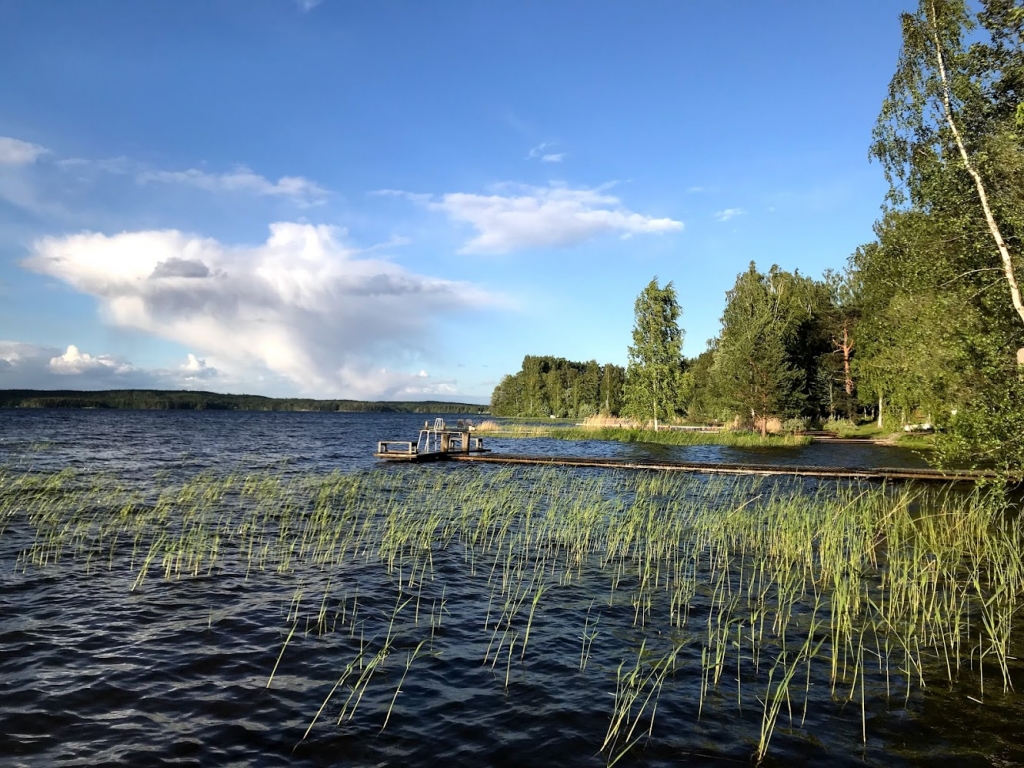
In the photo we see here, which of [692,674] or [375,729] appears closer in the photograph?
[375,729]

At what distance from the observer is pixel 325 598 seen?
10914mm

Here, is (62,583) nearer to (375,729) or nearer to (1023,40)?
(375,729)

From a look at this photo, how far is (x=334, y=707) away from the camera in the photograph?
738cm

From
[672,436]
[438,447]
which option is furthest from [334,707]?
[672,436]

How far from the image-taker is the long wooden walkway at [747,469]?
28875 millimetres

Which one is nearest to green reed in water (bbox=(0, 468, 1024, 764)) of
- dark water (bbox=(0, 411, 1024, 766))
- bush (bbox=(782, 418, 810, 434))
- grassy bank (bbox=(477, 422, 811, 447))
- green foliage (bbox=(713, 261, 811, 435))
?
dark water (bbox=(0, 411, 1024, 766))

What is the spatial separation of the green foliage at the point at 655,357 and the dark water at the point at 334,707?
168ft

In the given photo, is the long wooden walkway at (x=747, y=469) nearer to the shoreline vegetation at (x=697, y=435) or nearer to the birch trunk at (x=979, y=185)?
the birch trunk at (x=979, y=185)

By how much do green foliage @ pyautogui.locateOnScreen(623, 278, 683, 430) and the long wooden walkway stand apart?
2541 cm

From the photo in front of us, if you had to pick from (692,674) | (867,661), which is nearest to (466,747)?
(692,674)

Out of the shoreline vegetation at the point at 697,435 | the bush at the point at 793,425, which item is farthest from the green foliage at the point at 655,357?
the bush at the point at 793,425

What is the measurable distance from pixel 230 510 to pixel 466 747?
52.3 feet

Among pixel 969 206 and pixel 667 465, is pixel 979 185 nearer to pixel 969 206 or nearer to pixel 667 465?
pixel 969 206

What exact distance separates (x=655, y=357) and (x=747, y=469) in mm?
31053
